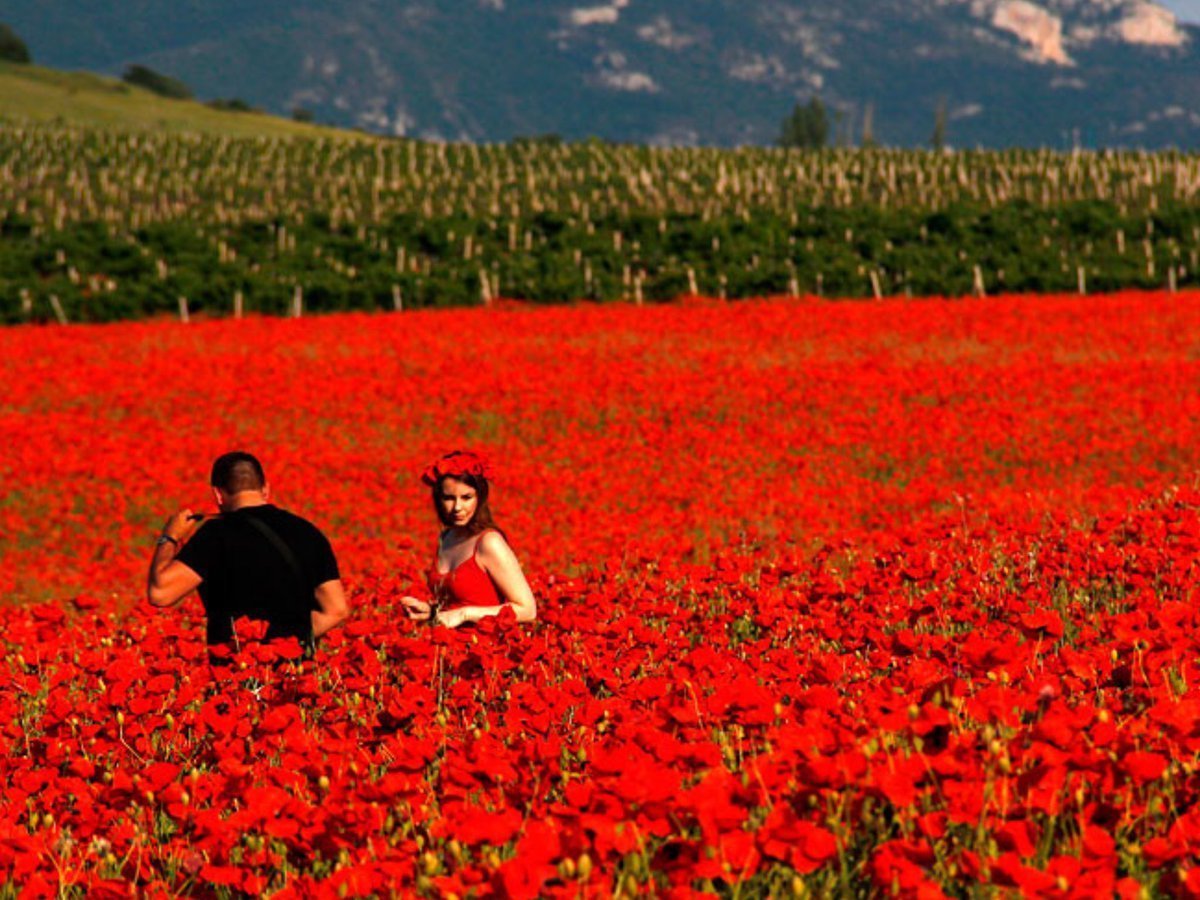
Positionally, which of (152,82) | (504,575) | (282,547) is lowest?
(504,575)

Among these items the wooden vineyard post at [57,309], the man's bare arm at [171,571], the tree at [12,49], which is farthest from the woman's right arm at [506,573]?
the tree at [12,49]

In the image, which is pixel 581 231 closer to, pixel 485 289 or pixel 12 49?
pixel 485 289

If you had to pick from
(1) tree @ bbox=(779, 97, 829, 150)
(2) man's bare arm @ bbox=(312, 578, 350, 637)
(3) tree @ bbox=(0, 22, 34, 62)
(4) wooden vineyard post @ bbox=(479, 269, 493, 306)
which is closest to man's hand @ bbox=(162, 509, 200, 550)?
(2) man's bare arm @ bbox=(312, 578, 350, 637)

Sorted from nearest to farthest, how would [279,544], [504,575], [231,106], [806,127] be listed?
[279,544]
[504,575]
[231,106]
[806,127]

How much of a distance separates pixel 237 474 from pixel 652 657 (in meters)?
2.30

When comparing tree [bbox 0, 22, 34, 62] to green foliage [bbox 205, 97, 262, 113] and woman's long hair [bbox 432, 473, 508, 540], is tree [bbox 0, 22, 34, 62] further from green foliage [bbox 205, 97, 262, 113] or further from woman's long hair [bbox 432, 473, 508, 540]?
woman's long hair [bbox 432, 473, 508, 540]

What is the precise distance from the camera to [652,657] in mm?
5898

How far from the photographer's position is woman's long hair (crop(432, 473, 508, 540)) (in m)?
6.63

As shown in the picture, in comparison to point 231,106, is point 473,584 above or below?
below

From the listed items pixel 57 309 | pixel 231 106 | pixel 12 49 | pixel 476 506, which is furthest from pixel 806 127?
pixel 476 506

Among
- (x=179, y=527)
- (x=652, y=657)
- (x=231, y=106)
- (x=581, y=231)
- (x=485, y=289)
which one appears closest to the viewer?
(x=652, y=657)

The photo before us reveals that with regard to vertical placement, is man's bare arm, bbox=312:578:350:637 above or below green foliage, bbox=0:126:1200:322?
below

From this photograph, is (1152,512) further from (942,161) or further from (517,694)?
(942,161)

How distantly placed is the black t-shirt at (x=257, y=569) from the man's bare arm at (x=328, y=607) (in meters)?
0.03
